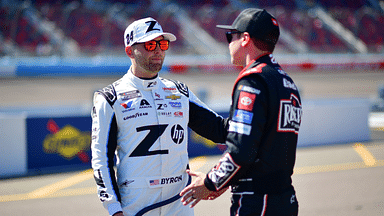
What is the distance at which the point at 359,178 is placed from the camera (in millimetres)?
6957

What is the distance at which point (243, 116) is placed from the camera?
2125 millimetres

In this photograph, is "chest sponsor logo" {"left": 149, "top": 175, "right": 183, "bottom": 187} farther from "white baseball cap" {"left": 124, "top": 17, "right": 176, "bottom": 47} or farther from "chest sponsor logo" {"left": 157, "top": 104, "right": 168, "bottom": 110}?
"white baseball cap" {"left": 124, "top": 17, "right": 176, "bottom": 47}

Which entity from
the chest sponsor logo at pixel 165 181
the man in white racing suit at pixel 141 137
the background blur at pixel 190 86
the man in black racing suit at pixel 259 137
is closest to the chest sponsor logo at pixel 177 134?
the man in white racing suit at pixel 141 137

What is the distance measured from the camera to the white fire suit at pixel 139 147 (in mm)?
2418

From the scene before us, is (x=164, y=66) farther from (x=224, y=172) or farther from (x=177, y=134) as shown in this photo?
(x=224, y=172)

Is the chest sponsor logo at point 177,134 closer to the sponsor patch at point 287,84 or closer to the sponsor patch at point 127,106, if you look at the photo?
the sponsor patch at point 127,106

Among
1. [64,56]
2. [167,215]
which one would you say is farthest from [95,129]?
[64,56]

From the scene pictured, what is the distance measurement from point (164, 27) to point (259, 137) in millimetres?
23551

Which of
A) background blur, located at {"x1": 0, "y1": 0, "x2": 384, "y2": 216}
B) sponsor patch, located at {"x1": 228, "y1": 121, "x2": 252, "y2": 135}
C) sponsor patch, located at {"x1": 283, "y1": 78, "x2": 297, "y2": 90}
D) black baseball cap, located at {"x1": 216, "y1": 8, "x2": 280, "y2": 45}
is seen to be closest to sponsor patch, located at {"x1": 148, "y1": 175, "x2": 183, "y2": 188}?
sponsor patch, located at {"x1": 228, "y1": 121, "x2": 252, "y2": 135}

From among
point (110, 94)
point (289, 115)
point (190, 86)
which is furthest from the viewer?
point (190, 86)

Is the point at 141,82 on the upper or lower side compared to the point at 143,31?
lower

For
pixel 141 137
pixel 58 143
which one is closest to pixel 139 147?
pixel 141 137

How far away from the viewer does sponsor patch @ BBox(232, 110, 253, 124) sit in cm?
211

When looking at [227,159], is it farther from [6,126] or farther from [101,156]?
Result: [6,126]
